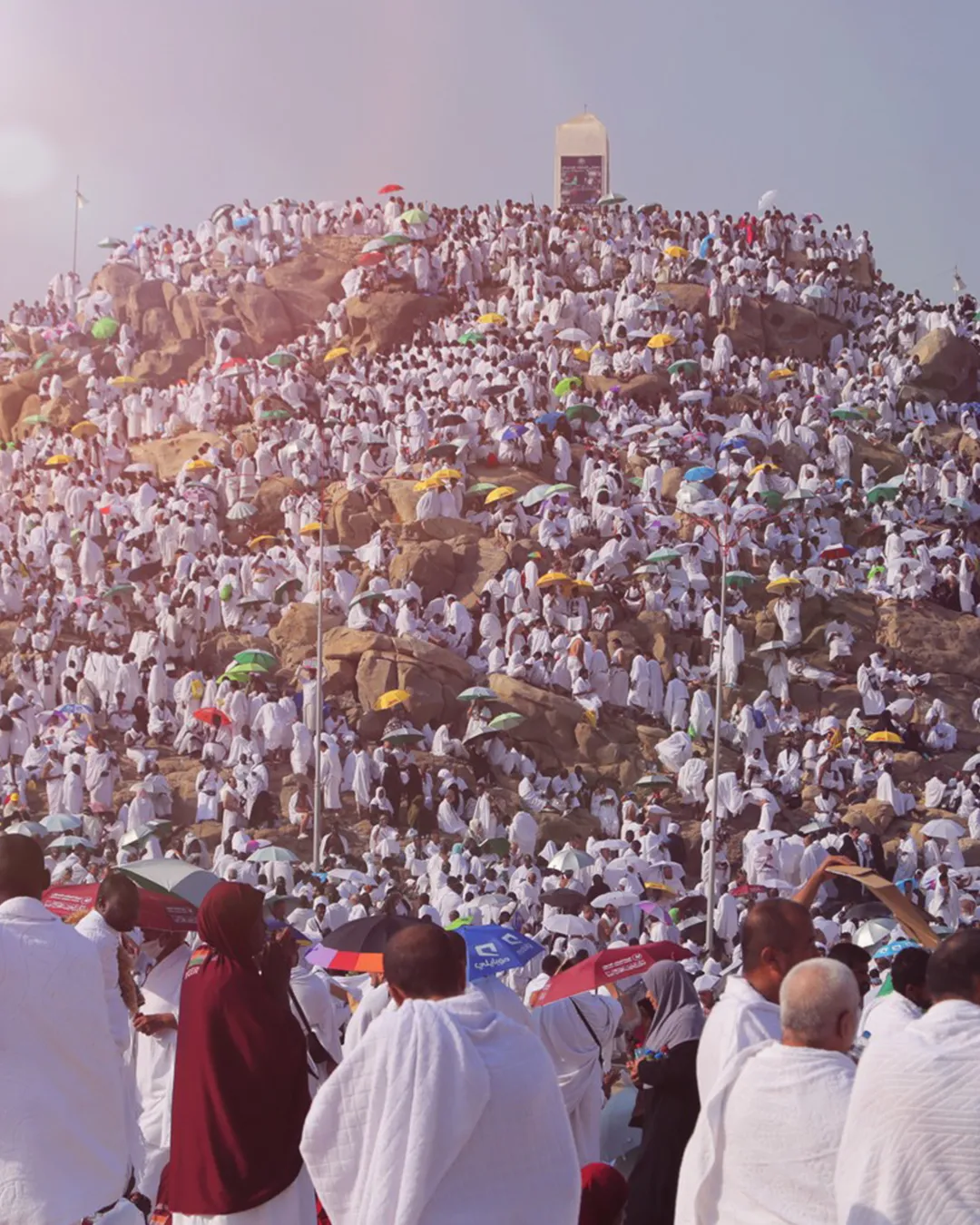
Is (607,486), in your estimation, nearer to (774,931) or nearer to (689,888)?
(689,888)

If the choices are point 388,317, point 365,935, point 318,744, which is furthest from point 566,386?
point 365,935

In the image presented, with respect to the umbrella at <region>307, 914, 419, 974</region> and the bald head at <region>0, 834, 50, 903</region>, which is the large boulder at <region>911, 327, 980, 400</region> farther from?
the bald head at <region>0, 834, 50, 903</region>

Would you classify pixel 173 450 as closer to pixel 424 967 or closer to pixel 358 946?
pixel 358 946

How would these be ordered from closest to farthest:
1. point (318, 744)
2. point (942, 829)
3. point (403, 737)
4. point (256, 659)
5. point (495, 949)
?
point (495, 949) < point (942, 829) < point (318, 744) < point (403, 737) < point (256, 659)

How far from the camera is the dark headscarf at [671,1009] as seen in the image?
683 cm

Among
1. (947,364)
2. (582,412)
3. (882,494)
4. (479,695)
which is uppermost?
(947,364)

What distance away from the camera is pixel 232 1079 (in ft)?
19.2

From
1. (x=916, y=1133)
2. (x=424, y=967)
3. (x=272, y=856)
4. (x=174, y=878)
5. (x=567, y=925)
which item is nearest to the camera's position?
(x=916, y=1133)

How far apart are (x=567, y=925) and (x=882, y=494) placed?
19.4m

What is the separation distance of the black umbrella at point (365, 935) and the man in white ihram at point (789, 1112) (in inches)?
149

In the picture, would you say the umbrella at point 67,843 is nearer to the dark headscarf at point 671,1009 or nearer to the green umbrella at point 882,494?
the green umbrella at point 882,494

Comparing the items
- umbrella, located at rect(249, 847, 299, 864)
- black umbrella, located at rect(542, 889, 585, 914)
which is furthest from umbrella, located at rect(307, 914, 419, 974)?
umbrella, located at rect(249, 847, 299, 864)

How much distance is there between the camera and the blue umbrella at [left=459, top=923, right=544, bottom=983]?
8398 mm

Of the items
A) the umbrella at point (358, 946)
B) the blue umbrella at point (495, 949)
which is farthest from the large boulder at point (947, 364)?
the umbrella at point (358, 946)
